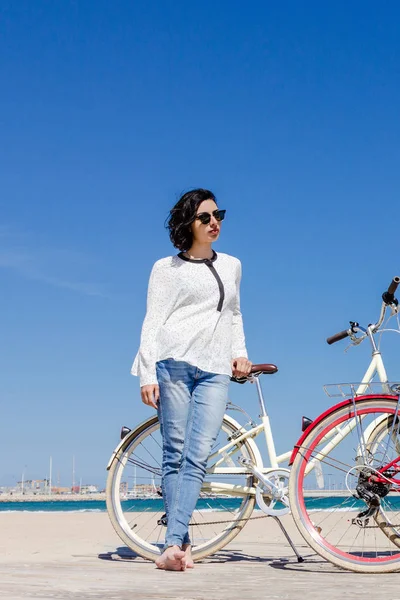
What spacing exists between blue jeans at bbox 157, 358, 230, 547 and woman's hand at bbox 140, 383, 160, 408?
0.09 ft

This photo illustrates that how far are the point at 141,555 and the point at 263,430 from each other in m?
1.04

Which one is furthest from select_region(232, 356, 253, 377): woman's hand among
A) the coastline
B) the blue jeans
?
the coastline

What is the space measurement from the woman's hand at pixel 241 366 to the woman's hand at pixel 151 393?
506 mm

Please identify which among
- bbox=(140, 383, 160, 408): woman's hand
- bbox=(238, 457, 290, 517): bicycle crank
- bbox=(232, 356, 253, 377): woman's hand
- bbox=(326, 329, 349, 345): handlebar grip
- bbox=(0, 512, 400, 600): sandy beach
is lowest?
bbox=(0, 512, 400, 600): sandy beach

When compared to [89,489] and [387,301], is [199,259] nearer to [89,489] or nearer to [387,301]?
[387,301]

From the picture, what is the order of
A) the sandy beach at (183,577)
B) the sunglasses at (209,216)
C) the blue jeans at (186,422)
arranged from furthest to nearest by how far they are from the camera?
the sunglasses at (209,216), the blue jeans at (186,422), the sandy beach at (183,577)

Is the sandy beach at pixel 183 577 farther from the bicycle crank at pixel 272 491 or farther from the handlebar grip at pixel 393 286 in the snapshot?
the handlebar grip at pixel 393 286

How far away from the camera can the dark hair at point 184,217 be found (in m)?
4.42

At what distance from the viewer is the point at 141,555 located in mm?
4602

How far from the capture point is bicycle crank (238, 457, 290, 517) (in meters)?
4.40

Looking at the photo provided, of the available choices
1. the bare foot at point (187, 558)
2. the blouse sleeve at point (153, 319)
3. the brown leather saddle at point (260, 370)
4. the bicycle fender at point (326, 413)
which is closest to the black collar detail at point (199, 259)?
the blouse sleeve at point (153, 319)

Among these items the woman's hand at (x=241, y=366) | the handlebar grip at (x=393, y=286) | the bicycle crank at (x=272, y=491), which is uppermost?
the handlebar grip at (x=393, y=286)

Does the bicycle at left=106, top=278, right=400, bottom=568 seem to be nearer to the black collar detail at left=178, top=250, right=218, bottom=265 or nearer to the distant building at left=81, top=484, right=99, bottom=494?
the black collar detail at left=178, top=250, right=218, bottom=265

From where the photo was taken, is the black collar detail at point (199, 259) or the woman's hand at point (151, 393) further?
the black collar detail at point (199, 259)
